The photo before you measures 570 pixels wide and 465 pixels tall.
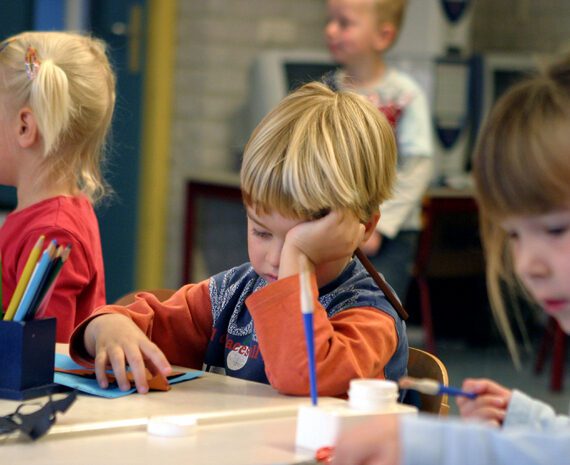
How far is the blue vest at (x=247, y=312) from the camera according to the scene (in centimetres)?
151

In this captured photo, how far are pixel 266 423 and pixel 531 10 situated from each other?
4643 millimetres

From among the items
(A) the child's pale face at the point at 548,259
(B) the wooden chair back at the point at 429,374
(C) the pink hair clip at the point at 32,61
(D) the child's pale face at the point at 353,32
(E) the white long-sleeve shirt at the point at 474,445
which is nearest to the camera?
(E) the white long-sleeve shirt at the point at 474,445

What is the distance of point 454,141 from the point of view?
471cm

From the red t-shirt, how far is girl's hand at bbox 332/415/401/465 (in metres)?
0.97

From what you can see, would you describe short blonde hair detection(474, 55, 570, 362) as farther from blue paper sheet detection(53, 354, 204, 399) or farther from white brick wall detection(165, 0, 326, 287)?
white brick wall detection(165, 0, 326, 287)

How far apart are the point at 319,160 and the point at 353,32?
2.04 metres

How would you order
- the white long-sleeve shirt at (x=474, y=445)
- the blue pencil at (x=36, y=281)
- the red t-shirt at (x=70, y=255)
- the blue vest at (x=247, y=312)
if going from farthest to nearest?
1. the red t-shirt at (x=70, y=255)
2. the blue vest at (x=247, y=312)
3. the blue pencil at (x=36, y=281)
4. the white long-sleeve shirt at (x=474, y=445)

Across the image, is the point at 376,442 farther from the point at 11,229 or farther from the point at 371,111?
the point at 11,229

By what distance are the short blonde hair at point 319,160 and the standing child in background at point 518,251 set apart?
343mm

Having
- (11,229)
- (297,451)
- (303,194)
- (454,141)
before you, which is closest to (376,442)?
(297,451)

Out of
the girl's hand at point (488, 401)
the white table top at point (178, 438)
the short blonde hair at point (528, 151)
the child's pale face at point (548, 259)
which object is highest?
the short blonde hair at point (528, 151)

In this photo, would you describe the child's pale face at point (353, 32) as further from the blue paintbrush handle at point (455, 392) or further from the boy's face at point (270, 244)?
the blue paintbrush handle at point (455, 392)

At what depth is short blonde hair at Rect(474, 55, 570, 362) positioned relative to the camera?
103cm

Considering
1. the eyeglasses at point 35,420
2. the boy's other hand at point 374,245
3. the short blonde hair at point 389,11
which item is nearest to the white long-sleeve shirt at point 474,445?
the eyeglasses at point 35,420
